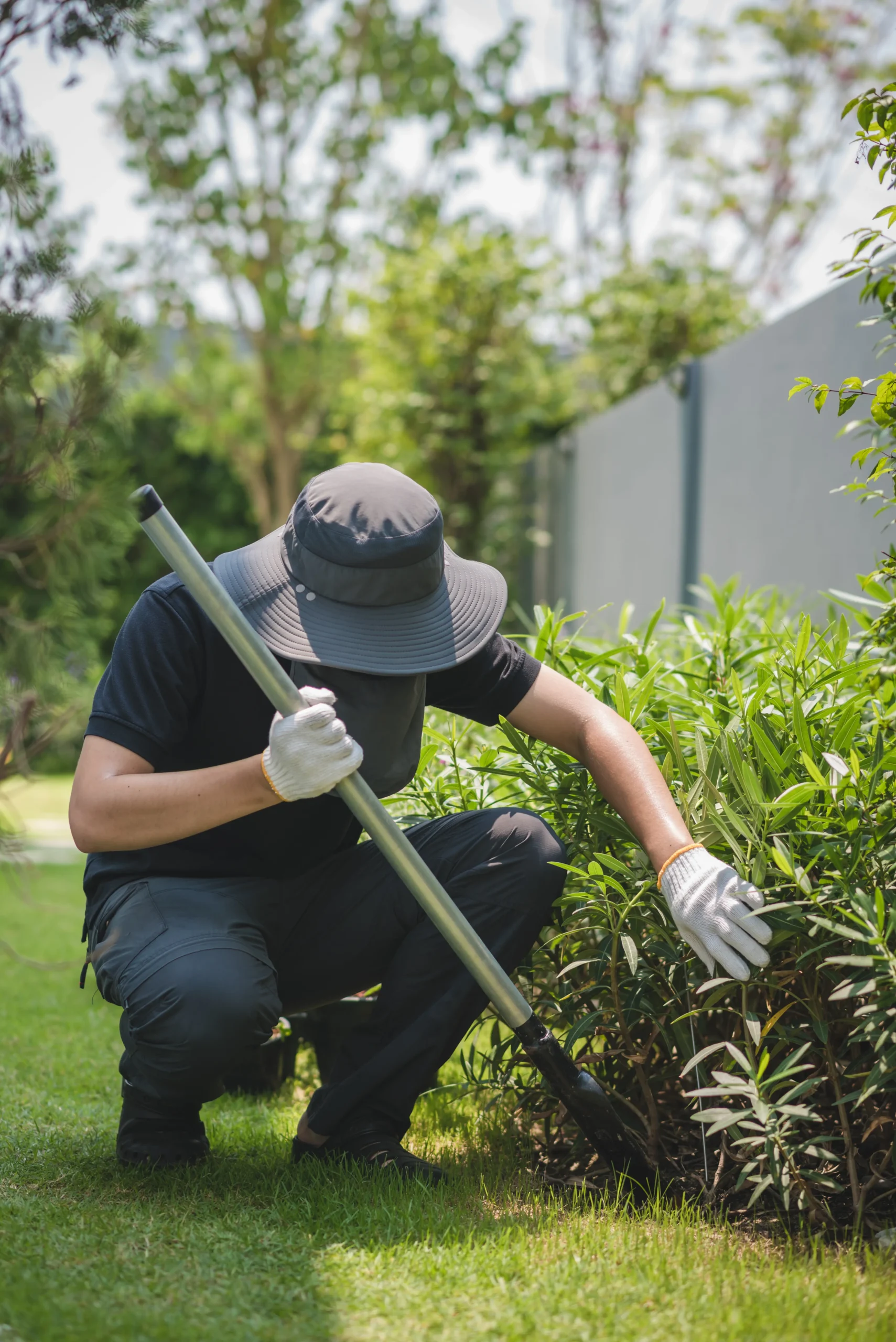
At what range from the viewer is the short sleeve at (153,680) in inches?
74.2

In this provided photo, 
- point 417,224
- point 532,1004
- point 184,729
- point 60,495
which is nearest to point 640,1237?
point 532,1004

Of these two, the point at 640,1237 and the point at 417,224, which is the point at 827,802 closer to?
the point at 640,1237

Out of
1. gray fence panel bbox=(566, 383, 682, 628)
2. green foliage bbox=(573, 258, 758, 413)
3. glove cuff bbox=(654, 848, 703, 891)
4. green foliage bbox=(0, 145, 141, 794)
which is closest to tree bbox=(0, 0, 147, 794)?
green foliage bbox=(0, 145, 141, 794)

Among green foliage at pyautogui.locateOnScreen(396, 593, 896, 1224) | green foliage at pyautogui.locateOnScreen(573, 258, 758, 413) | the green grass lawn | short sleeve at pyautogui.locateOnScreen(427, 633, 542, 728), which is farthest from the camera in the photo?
green foliage at pyautogui.locateOnScreen(573, 258, 758, 413)

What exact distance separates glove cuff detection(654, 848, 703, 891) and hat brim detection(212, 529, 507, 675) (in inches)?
17.2

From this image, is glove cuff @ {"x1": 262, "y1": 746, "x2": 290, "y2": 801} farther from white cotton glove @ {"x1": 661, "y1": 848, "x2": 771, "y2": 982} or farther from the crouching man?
white cotton glove @ {"x1": 661, "y1": 848, "x2": 771, "y2": 982}

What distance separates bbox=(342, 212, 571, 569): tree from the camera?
7.92 metres

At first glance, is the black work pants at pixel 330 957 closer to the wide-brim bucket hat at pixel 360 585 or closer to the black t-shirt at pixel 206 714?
the black t-shirt at pixel 206 714

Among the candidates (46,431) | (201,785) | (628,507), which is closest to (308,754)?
(201,785)

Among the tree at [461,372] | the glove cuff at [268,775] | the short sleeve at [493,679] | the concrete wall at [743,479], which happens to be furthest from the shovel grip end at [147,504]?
the tree at [461,372]

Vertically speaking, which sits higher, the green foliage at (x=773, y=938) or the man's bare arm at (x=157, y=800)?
the man's bare arm at (x=157, y=800)

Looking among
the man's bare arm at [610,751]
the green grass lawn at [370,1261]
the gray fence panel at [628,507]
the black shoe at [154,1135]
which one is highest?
the man's bare arm at [610,751]

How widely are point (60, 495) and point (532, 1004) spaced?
1.48 m

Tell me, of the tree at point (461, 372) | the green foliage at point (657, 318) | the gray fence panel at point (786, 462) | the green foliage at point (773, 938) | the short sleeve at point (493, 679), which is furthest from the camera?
the tree at point (461, 372)
